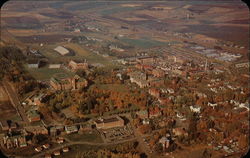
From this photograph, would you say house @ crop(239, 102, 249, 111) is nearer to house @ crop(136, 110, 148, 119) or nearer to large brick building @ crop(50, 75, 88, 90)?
house @ crop(136, 110, 148, 119)

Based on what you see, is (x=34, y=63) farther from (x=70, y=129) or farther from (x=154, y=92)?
(x=70, y=129)

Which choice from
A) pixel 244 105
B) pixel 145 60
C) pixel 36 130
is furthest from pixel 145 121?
pixel 145 60

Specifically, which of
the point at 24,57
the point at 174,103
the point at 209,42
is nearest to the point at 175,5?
the point at 209,42

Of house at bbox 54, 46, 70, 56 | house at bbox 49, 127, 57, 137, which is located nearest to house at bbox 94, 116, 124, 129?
house at bbox 49, 127, 57, 137

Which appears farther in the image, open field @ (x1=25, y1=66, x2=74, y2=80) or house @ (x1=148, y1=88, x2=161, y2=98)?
open field @ (x1=25, y1=66, x2=74, y2=80)

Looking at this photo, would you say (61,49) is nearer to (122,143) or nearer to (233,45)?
(233,45)

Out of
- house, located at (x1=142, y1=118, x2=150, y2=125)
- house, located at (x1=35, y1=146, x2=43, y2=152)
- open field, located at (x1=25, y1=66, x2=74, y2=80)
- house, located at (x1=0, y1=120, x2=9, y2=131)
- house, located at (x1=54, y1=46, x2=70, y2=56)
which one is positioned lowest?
house, located at (x1=142, y1=118, x2=150, y2=125)
